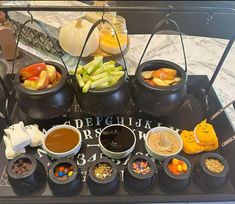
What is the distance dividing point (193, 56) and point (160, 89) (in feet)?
1.89

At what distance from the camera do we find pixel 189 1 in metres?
2.94

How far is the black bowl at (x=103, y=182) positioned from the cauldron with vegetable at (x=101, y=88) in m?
0.16

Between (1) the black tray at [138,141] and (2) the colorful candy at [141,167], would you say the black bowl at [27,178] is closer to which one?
(1) the black tray at [138,141]

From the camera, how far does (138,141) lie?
0.89 metres

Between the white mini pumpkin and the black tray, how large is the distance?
0.26 meters

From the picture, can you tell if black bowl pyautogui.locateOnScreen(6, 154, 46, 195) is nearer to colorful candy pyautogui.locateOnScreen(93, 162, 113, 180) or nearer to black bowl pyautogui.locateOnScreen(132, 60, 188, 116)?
colorful candy pyautogui.locateOnScreen(93, 162, 113, 180)

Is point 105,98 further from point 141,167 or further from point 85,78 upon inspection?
point 141,167

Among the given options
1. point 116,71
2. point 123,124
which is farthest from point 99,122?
point 116,71

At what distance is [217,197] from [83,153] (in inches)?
15.8

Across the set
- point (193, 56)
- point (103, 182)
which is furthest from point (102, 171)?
point (193, 56)

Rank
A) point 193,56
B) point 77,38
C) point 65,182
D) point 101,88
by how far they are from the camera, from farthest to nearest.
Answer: point 193,56 → point 77,38 → point 101,88 → point 65,182

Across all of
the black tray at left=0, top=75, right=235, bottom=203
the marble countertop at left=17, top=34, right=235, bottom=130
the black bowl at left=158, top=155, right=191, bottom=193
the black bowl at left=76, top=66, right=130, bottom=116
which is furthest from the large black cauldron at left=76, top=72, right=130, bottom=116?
the marble countertop at left=17, top=34, right=235, bottom=130

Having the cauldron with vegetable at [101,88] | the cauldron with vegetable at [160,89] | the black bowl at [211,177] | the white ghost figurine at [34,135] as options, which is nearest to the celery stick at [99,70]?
the cauldron with vegetable at [101,88]

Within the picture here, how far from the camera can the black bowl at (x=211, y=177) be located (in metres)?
0.74
